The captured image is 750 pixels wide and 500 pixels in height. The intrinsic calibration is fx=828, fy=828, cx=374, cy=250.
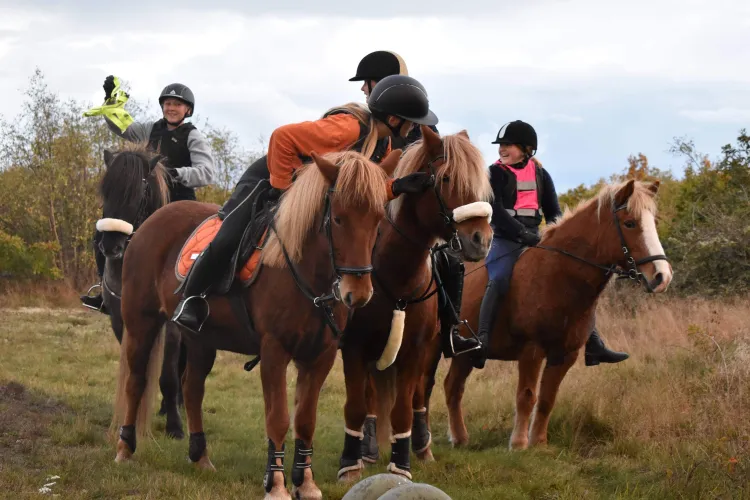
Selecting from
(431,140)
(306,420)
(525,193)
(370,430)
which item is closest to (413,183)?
(431,140)

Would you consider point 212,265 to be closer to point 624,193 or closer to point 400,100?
point 400,100

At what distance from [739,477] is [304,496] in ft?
9.16

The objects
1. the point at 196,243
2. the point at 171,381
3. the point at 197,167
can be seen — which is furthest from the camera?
the point at 197,167

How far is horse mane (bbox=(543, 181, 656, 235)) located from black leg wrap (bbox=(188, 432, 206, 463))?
3613 mm

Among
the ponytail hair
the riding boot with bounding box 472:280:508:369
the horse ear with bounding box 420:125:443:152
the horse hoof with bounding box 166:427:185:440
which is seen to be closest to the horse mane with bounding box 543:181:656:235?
the riding boot with bounding box 472:280:508:369

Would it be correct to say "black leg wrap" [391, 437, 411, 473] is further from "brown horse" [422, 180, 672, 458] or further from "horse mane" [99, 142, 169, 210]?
"horse mane" [99, 142, 169, 210]

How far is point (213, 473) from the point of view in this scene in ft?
20.6

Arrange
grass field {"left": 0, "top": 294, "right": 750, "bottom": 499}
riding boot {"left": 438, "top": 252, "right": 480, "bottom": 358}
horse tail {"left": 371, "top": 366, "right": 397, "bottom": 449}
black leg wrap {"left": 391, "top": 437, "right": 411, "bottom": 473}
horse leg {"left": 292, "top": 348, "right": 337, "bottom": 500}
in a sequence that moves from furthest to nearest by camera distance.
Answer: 1. horse tail {"left": 371, "top": 366, "right": 397, "bottom": 449}
2. riding boot {"left": 438, "top": 252, "right": 480, "bottom": 358}
3. black leg wrap {"left": 391, "top": 437, "right": 411, "bottom": 473}
4. grass field {"left": 0, "top": 294, "right": 750, "bottom": 499}
5. horse leg {"left": 292, "top": 348, "right": 337, "bottom": 500}

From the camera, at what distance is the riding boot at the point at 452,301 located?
6762mm

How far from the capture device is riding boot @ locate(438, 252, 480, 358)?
6762 millimetres

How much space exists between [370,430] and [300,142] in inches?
105

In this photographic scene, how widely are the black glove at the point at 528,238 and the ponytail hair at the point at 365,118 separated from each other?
80.9 inches

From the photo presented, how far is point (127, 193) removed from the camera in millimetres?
8039

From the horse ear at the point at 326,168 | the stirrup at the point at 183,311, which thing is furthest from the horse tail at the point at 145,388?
the horse ear at the point at 326,168
